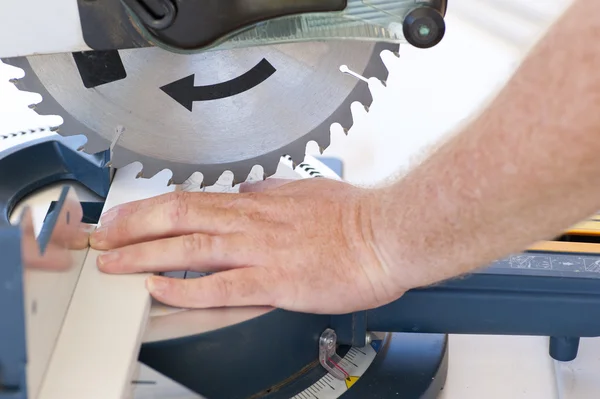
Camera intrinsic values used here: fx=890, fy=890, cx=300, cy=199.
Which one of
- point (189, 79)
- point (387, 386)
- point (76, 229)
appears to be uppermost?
point (189, 79)

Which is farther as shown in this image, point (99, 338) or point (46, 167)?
point (46, 167)

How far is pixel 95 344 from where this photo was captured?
3.69 ft

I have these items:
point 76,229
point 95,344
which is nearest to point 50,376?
point 95,344

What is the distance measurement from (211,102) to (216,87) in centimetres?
3

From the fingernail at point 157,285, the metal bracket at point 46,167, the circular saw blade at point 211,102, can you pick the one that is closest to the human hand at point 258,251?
the fingernail at point 157,285

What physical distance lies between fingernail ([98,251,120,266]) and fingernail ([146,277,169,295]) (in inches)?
2.6

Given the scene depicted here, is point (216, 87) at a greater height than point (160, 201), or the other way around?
point (216, 87)

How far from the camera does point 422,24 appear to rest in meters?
1.29

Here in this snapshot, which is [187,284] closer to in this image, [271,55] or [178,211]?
[178,211]

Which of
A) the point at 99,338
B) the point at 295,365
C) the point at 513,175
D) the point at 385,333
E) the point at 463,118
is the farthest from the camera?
the point at 463,118

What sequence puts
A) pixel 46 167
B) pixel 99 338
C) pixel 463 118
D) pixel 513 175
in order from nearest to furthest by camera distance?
pixel 513 175
pixel 99 338
pixel 46 167
pixel 463 118

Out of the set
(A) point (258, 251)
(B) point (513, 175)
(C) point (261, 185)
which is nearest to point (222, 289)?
(A) point (258, 251)

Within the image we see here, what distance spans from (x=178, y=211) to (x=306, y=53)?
32cm

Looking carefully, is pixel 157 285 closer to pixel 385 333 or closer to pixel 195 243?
pixel 195 243
